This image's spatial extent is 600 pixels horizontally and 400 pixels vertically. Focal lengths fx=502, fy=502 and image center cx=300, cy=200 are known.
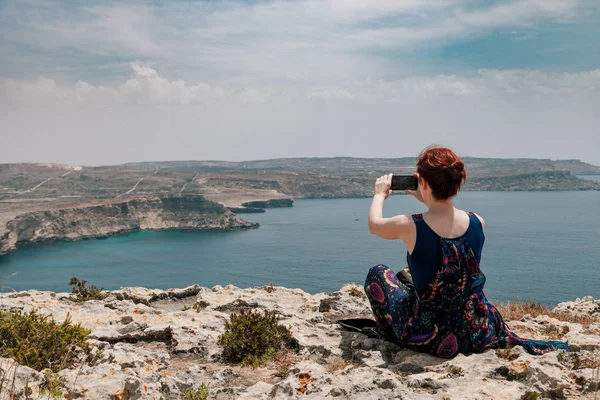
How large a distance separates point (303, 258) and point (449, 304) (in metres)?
77.3

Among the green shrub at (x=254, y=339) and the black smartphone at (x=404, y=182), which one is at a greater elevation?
the black smartphone at (x=404, y=182)

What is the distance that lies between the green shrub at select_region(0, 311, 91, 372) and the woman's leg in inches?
136

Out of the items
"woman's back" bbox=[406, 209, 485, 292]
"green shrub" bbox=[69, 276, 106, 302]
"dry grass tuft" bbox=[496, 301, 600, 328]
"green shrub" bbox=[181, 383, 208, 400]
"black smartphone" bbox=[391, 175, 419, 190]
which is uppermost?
"black smartphone" bbox=[391, 175, 419, 190]

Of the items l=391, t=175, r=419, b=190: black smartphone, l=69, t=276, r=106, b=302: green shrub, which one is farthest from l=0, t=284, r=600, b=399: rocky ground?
l=391, t=175, r=419, b=190: black smartphone

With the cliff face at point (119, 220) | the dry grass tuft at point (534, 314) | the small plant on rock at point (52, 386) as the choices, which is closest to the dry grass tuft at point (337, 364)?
the small plant on rock at point (52, 386)

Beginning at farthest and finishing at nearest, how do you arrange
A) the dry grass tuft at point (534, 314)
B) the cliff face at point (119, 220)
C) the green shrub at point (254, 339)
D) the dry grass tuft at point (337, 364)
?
the cliff face at point (119, 220), the dry grass tuft at point (534, 314), the green shrub at point (254, 339), the dry grass tuft at point (337, 364)

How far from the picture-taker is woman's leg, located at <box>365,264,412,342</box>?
588cm

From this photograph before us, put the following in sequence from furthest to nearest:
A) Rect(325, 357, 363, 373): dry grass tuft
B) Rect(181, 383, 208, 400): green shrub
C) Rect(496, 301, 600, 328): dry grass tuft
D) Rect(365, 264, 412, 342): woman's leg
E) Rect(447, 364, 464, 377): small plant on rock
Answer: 1. Rect(496, 301, 600, 328): dry grass tuft
2. Rect(365, 264, 412, 342): woman's leg
3. Rect(325, 357, 363, 373): dry grass tuft
4. Rect(447, 364, 464, 377): small plant on rock
5. Rect(181, 383, 208, 400): green shrub

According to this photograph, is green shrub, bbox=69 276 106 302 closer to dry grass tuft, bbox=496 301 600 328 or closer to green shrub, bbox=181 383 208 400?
green shrub, bbox=181 383 208 400

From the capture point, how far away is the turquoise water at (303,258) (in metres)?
65.1

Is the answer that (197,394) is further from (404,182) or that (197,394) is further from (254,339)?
(404,182)

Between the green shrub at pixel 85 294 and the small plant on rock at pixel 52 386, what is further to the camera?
the green shrub at pixel 85 294

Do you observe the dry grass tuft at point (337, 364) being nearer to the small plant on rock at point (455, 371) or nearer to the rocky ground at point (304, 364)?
the rocky ground at point (304, 364)

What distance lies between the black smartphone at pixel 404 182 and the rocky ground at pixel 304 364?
1.91m
